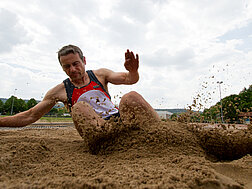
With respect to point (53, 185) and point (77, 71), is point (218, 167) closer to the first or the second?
point (53, 185)

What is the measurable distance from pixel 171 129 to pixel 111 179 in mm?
1096

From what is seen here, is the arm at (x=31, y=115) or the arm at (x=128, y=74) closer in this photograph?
the arm at (x=128, y=74)

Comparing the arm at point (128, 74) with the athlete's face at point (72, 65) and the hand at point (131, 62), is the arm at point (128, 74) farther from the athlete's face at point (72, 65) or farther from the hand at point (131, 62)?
the athlete's face at point (72, 65)

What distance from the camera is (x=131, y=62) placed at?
2.45m

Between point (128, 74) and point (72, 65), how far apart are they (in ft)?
2.83

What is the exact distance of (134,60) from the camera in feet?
7.97

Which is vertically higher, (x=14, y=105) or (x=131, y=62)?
(x=14, y=105)

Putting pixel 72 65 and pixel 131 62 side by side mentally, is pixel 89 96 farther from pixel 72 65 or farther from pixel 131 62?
pixel 131 62

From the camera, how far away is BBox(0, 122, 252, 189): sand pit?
108cm

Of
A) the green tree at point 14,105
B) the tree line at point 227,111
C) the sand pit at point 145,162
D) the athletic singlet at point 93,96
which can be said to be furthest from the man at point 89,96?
the green tree at point 14,105

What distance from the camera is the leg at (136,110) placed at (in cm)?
214

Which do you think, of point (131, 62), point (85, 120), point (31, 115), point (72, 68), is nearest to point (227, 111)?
point (131, 62)

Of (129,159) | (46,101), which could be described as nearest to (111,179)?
(129,159)

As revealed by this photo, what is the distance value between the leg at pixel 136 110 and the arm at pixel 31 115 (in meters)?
1.27
